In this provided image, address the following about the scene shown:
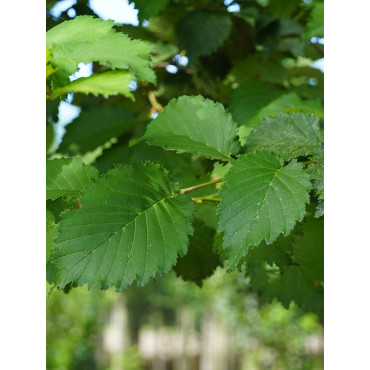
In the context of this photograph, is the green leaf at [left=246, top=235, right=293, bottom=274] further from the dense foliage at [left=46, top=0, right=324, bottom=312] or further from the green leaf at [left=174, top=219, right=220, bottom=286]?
the green leaf at [left=174, top=219, right=220, bottom=286]

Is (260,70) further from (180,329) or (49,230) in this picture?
(180,329)

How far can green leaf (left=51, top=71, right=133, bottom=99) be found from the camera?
0.58 metres

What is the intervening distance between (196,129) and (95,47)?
16 cm

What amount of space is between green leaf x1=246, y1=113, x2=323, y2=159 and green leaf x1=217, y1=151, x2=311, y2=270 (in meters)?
0.04

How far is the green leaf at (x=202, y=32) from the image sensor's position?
130cm

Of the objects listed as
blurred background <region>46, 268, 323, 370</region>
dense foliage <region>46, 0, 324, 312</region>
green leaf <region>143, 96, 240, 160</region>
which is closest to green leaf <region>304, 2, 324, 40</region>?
dense foliage <region>46, 0, 324, 312</region>

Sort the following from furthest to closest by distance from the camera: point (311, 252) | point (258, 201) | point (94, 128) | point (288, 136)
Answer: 1. point (94, 128)
2. point (311, 252)
3. point (288, 136)
4. point (258, 201)

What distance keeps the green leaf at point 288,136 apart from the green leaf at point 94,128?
22.6 inches

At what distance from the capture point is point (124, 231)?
0.57m

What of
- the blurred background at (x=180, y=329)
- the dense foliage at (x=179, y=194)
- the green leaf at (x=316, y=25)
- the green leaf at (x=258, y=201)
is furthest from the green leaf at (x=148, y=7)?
the blurred background at (x=180, y=329)

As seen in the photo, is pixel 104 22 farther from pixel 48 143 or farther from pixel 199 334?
pixel 199 334

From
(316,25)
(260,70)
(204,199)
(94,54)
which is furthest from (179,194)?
(260,70)
